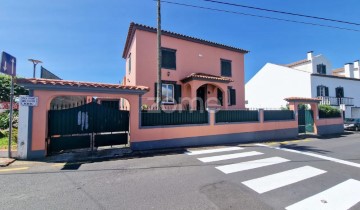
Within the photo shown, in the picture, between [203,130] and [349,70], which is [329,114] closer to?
[203,130]

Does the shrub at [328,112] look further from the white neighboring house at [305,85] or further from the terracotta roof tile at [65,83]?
the terracotta roof tile at [65,83]

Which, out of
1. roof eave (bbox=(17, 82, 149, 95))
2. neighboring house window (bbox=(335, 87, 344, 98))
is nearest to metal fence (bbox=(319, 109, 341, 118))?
neighboring house window (bbox=(335, 87, 344, 98))

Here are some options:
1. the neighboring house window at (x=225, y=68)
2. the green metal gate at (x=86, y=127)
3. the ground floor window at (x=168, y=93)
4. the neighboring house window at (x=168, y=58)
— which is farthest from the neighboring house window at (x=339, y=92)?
the green metal gate at (x=86, y=127)

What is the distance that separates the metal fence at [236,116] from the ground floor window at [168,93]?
4.51m

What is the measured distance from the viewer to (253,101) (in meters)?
28.3

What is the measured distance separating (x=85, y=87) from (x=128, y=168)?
362 cm

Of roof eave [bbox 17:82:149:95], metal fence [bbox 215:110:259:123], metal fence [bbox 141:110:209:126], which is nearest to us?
roof eave [bbox 17:82:149:95]

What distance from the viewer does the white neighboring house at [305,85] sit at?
23.3m

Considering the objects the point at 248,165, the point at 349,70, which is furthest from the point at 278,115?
the point at 349,70

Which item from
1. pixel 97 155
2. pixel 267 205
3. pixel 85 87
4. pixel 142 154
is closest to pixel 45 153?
pixel 97 155

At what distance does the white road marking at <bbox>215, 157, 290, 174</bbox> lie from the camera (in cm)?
579

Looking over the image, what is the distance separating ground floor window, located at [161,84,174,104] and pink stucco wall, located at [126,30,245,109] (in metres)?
0.57

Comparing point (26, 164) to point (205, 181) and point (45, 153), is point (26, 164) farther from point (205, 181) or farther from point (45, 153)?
point (205, 181)

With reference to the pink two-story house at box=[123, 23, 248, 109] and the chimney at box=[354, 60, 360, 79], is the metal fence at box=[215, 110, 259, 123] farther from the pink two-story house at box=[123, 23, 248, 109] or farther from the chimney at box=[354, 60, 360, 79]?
the chimney at box=[354, 60, 360, 79]
